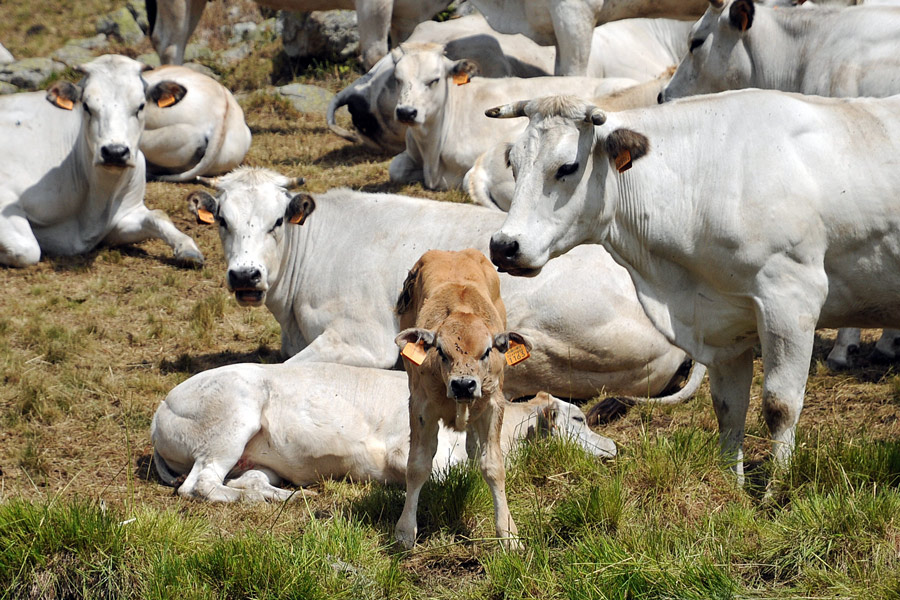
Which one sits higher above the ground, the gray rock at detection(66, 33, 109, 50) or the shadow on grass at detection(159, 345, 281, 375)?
the shadow on grass at detection(159, 345, 281, 375)

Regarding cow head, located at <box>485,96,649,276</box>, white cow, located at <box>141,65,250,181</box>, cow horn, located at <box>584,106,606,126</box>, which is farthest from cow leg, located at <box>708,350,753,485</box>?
white cow, located at <box>141,65,250,181</box>

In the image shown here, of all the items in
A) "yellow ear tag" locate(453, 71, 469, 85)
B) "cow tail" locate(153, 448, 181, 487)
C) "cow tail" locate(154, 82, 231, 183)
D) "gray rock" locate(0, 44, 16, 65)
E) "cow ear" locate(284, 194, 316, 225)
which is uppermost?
"cow ear" locate(284, 194, 316, 225)

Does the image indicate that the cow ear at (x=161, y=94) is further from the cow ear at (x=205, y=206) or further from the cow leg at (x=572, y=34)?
the cow leg at (x=572, y=34)

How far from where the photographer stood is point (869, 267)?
244 inches

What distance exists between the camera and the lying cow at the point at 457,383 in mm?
5602

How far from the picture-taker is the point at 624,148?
247 inches

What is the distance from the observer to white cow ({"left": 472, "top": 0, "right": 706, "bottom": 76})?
14.1m

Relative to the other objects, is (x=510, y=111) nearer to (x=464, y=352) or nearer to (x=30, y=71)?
(x=464, y=352)

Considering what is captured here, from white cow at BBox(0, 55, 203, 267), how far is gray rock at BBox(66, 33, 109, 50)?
10.0 metres

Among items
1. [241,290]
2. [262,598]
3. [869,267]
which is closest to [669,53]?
[241,290]

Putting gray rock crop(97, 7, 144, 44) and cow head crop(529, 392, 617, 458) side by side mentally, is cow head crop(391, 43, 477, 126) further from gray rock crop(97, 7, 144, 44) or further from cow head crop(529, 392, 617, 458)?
gray rock crop(97, 7, 144, 44)

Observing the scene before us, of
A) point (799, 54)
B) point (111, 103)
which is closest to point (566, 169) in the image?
point (799, 54)

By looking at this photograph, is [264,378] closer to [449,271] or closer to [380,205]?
[449,271]

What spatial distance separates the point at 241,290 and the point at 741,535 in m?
4.53
